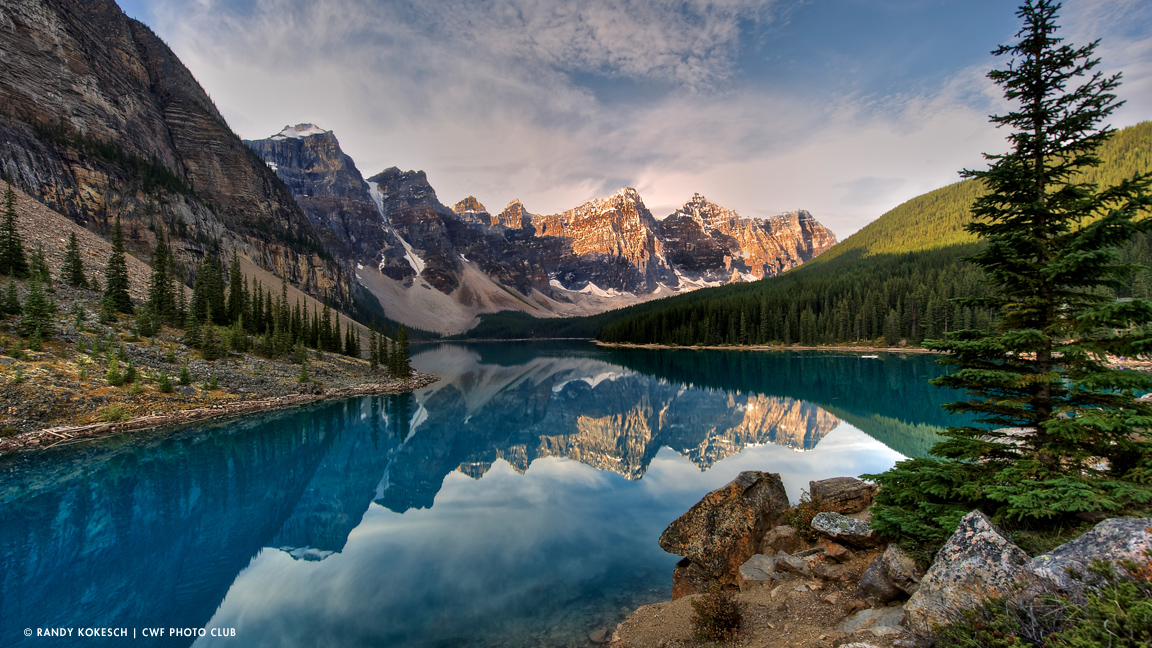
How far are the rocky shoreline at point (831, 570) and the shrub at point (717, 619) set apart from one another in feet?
0.47

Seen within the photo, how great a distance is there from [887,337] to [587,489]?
290 feet

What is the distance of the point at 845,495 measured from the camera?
10.8m

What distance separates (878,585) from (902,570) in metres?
0.49

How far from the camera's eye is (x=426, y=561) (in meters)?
12.4

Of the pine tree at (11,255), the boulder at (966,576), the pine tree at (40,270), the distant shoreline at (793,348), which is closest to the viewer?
the boulder at (966,576)

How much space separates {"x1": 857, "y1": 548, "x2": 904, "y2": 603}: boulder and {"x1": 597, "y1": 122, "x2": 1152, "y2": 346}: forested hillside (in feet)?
244

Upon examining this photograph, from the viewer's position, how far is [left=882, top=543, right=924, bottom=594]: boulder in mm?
6152

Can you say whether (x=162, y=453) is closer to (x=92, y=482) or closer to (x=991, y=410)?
(x=92, y=482)

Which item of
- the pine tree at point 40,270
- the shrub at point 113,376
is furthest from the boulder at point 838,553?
the pine tree at point 40,270

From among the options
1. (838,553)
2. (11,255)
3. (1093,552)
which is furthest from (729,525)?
(11,255)

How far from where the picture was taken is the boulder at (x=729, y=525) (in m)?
10.5

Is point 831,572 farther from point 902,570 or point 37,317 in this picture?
point 37,317

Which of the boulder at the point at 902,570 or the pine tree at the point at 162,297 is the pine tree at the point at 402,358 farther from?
the boulder at the point at 902,570

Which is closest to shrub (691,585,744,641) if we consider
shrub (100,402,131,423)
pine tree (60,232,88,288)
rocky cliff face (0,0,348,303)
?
shrub (100,402,131,423)
